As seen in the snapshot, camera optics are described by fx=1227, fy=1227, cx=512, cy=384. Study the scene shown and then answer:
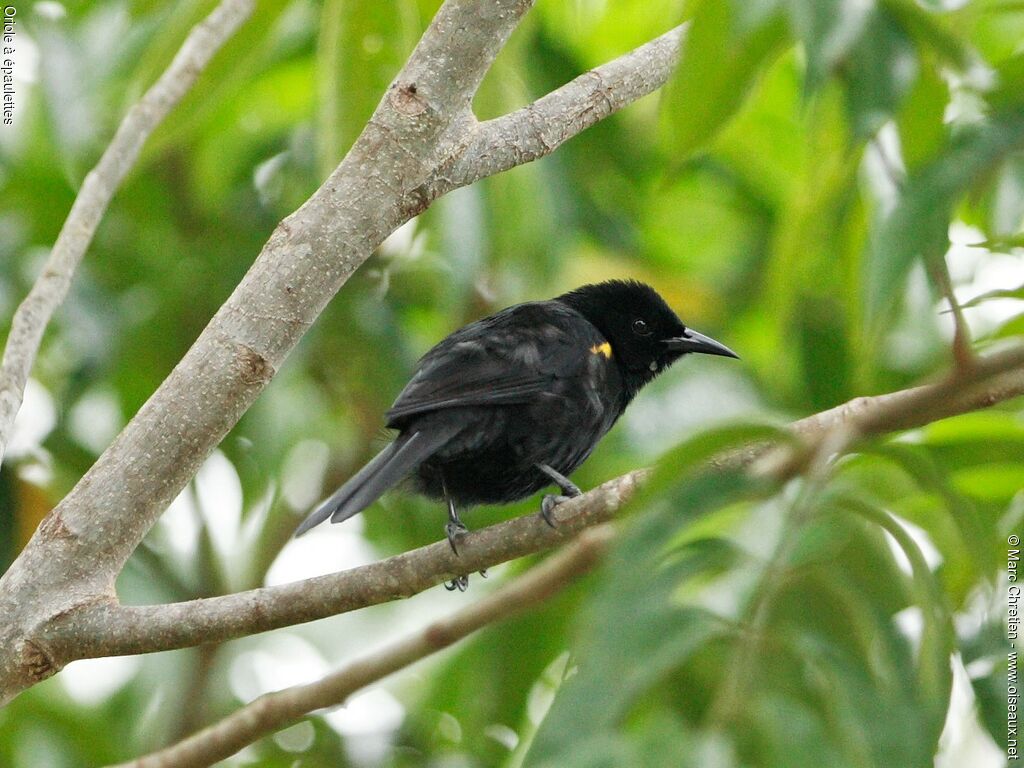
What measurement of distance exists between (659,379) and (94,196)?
234 centimetres

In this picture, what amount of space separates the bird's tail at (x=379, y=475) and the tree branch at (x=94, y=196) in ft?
2.49

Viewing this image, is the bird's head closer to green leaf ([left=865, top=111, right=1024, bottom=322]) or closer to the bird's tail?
the bird's tail

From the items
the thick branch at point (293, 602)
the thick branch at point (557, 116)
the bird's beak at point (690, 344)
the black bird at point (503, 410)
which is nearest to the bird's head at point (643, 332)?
the bird's beak at point (690, 344)

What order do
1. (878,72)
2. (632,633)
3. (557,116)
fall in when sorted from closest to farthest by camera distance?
(632,633)
(878,72)
(557,116)

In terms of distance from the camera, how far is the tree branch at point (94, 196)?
279 centimetres

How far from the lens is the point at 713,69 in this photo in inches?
73.3

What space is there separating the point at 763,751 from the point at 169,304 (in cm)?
368

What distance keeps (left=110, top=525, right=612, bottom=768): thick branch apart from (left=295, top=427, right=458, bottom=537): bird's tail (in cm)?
48

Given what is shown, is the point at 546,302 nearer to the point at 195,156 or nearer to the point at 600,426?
the point at 600,426

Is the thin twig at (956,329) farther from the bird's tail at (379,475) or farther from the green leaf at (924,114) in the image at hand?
the bird's tail at (379,475)

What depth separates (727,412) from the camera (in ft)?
14.7

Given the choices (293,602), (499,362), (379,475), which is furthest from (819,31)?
(499,362)

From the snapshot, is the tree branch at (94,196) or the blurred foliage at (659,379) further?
the tree branch at (94,196)

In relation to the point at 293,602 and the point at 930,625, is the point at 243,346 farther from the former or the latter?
the point at 930,625
